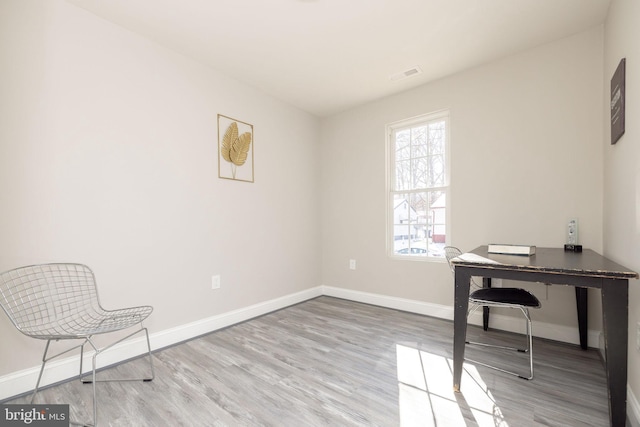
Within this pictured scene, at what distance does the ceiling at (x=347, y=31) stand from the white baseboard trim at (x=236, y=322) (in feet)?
8.02

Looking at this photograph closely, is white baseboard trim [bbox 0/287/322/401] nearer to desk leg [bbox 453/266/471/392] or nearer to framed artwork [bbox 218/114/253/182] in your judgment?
framed artwork [bbox 218/114/253/182]

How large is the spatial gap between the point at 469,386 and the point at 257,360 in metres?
1.47

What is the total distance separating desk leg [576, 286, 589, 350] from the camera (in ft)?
7.44

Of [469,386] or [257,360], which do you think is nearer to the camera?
[469,386]

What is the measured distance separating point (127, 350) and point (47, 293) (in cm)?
71

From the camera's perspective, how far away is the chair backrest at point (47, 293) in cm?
177

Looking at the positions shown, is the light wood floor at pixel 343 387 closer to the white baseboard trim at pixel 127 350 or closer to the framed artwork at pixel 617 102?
the white baseboard trim at pixel 127 350

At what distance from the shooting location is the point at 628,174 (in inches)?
64.7

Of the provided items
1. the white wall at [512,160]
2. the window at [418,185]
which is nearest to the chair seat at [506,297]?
the white wall at [512,160]

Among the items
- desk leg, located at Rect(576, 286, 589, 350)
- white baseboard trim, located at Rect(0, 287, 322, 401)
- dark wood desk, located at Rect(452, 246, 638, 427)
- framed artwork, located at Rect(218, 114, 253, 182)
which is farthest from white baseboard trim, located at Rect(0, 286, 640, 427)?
framed artwork, located at Rect(218, 114, 253, 182)

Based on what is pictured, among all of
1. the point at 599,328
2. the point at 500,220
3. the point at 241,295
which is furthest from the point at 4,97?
the point at 599,328

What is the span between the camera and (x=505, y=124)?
2748 mm

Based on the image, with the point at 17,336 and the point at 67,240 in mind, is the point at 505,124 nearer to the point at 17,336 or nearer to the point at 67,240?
the point at 67,240

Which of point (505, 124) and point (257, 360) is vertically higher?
point (505, 124)
